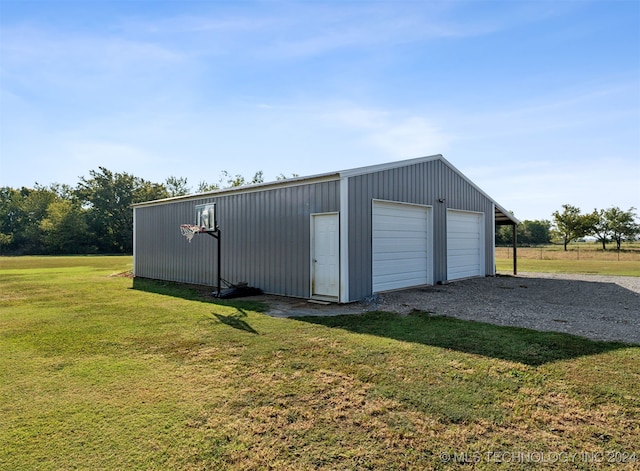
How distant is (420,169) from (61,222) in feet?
151

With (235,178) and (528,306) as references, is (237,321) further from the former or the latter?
(235,178)

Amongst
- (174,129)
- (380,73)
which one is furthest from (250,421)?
(174,129)

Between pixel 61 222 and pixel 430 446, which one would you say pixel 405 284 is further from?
pixel 61 222

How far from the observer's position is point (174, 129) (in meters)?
16.0

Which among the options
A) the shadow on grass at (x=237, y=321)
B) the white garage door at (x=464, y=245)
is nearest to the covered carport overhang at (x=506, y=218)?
the white garage door at (x=464, y=245)

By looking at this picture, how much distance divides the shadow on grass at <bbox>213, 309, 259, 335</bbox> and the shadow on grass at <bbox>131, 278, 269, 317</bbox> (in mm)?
480

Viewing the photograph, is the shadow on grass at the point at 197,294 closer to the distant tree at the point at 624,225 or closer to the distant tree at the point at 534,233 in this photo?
the distant tree at the point at 624,225

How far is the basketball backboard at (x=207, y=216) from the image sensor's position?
10663 mm

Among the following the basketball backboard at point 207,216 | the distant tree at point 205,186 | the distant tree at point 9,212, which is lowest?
the basketball backboard at point 207,216

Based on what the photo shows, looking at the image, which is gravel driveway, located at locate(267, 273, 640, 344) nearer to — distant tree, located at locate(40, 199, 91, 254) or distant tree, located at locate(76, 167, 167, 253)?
distant tree, located at locate(76, 167, 167, 253)

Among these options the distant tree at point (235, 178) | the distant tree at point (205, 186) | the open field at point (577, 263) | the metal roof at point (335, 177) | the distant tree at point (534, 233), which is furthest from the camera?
the distant tree at point (534, 233)

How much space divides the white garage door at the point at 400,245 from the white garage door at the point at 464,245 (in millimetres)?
1477

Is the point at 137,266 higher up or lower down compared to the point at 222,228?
lower down

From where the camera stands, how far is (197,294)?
31.0 feet
